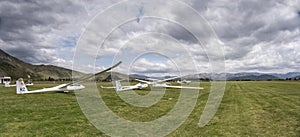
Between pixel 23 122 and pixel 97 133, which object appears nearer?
pixel 97 133

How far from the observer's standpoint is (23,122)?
9859 millimetres

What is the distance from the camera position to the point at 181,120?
421 inches

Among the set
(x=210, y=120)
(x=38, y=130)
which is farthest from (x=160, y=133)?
(x=38, y=130)

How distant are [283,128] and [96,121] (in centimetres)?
826

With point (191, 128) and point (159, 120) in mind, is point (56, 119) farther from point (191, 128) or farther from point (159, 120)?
point (191, 128)

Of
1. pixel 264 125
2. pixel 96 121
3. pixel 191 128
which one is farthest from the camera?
pixel 96 121

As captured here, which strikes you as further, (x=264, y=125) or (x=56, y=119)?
(x=56, y=119)

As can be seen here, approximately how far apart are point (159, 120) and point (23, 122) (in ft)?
20.7

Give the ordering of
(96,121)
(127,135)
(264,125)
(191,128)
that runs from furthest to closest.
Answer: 1. (96,121)
2. (264,125)
3. (191,128)
4. (127,135)

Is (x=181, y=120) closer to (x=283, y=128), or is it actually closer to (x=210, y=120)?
→ (x=210, y=120)

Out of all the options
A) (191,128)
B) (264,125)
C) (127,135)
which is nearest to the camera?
(127,135)

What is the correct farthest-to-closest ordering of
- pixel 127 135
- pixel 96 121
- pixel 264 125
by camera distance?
pixel 96 121, pixel 264 125, pixel 127 135

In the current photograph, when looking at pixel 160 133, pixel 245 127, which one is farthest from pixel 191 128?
pixel 245 127

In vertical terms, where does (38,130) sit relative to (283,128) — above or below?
above
